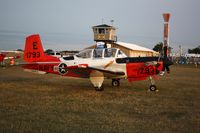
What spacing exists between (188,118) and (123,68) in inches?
224

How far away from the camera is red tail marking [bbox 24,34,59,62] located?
45.4 ft

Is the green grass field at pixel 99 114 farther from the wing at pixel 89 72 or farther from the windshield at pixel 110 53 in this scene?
the windshield at pixel 110 53

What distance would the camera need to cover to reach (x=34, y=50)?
45.5 feet

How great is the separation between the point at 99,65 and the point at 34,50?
3826 mm

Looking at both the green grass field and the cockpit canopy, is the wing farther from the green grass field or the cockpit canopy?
the green grass field

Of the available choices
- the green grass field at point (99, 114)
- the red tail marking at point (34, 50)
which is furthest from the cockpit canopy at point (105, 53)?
the green grass field at point (99, 114)

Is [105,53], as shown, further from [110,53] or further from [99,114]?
[99,114]

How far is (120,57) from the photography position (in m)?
12.5

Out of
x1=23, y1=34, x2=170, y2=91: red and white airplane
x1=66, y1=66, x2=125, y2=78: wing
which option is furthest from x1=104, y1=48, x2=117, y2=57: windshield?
x1=66, y1=66, x2=125, y2=78: wing

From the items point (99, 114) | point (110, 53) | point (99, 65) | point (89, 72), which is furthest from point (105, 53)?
point (99, 114)

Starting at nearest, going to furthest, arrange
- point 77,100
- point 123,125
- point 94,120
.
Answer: point 123,125 → point 94,120 → point 77,100

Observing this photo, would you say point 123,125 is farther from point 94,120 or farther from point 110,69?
A: point 110,69

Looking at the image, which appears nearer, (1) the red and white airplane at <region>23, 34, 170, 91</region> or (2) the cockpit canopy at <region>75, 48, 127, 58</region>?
(1) the red and white airplane at <region>23, 34, 170, 91</region>

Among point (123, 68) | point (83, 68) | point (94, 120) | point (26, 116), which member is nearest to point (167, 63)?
point (123, 68)
